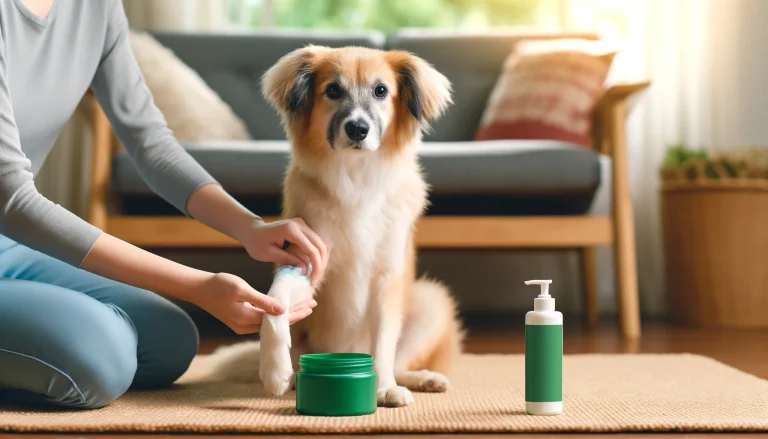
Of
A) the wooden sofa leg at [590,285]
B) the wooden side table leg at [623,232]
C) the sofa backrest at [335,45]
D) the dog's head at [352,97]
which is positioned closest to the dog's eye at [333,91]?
the dog's head at [352,97]

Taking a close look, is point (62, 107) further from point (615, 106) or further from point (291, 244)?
point (615, 106)

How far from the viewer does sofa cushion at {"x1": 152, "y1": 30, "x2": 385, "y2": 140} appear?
371 centimetres

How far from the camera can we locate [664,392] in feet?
5.85

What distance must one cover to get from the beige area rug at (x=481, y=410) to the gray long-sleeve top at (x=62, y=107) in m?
0.30

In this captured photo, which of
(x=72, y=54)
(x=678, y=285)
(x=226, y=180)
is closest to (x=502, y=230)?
(x=226, y=180)

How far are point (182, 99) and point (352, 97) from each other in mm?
1758

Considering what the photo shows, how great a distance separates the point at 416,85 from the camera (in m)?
1.83

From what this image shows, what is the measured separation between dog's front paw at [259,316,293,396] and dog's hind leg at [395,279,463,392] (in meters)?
0.44

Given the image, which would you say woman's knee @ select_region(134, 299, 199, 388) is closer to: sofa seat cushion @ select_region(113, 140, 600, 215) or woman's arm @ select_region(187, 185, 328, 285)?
woman's arm @ select_region(187, 185, 328, 285)

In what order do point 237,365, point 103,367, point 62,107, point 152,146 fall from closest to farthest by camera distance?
point 103,367 < point 62,107 < point 152,146 < point 237,365

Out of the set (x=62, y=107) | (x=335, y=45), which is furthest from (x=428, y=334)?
(x=335, y=45)

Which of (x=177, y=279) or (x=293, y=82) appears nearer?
(x=177, y=279)

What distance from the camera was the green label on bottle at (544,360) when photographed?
1423 millimetres

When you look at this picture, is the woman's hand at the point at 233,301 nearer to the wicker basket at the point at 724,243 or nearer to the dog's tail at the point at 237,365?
the dog's tail at the point at 237,365
